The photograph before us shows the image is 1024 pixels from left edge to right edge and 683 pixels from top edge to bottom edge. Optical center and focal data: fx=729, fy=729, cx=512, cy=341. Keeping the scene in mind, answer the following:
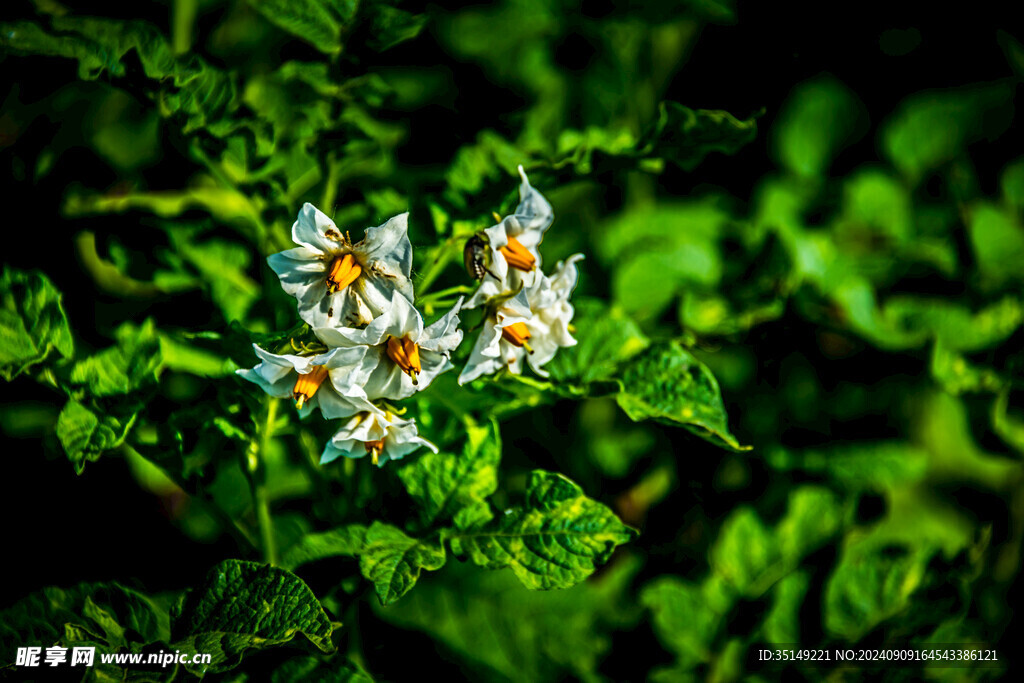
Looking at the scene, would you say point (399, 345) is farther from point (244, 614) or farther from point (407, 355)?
point (244, 614)

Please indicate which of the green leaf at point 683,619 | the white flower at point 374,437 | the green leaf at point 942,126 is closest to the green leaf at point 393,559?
the white flower at point 374,437

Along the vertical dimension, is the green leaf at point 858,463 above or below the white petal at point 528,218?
below

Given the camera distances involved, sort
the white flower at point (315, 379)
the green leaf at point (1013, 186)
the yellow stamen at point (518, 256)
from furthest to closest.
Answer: the green leaf at point (1013, 186) → the yellow stamen at point (518, 256) → the white flower at point (315, 379)

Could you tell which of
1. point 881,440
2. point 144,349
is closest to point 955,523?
point 881,440

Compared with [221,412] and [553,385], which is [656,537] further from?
[221,412]

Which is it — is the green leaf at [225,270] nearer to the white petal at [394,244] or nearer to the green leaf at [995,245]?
the white petal at [394,244]

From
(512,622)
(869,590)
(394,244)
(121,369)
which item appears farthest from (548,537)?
(869,590)

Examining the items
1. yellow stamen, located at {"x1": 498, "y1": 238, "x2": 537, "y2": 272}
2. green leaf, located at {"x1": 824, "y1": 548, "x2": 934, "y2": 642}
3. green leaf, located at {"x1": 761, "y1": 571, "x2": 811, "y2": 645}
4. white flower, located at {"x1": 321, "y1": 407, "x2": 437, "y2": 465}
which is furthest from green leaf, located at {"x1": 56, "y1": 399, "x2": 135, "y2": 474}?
green leaf, located at {"x1": 824, "y1": 548, "x2": 934, "y2": 642}
